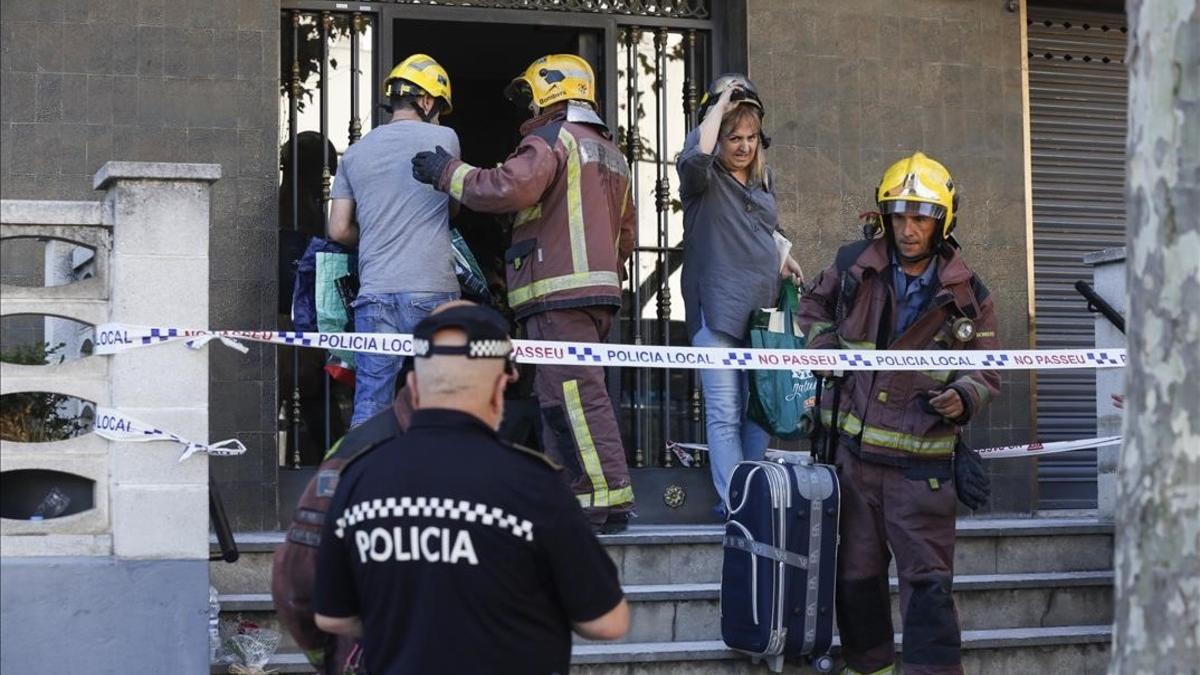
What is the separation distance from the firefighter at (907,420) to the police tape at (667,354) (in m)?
0.06

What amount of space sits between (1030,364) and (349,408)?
3502 millimetres

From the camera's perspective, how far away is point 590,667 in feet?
22.8

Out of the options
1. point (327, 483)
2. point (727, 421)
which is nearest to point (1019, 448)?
point (727, 421)

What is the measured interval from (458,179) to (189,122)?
181 cm

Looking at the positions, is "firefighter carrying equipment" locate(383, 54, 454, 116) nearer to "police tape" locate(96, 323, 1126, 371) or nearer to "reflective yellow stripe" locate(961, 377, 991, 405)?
"police tape" locate(96, 323, 1126, 371)

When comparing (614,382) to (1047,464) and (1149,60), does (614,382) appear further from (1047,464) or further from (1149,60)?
(1149,60)

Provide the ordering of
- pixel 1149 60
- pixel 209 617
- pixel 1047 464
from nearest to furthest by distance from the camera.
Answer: pixel 1149 60 < pixel 209 617 < pixel 1047 464

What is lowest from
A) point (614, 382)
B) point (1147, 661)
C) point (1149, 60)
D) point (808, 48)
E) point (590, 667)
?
point (590, 667)

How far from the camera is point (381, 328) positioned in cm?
752

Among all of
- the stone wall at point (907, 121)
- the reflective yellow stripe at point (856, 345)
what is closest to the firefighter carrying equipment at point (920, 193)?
the reflective yellow stripe at point (856, 345)

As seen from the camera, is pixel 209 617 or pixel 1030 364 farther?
pixel 1030 364

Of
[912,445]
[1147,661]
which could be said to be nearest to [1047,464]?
[912,445]

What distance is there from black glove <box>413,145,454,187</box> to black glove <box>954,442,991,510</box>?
2446 millimetres

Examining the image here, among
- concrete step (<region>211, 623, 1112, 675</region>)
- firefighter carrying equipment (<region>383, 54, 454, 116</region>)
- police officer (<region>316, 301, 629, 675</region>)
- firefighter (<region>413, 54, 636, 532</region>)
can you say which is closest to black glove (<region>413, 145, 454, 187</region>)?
firefighter (<region>413, 54, 636, 532</region>)
